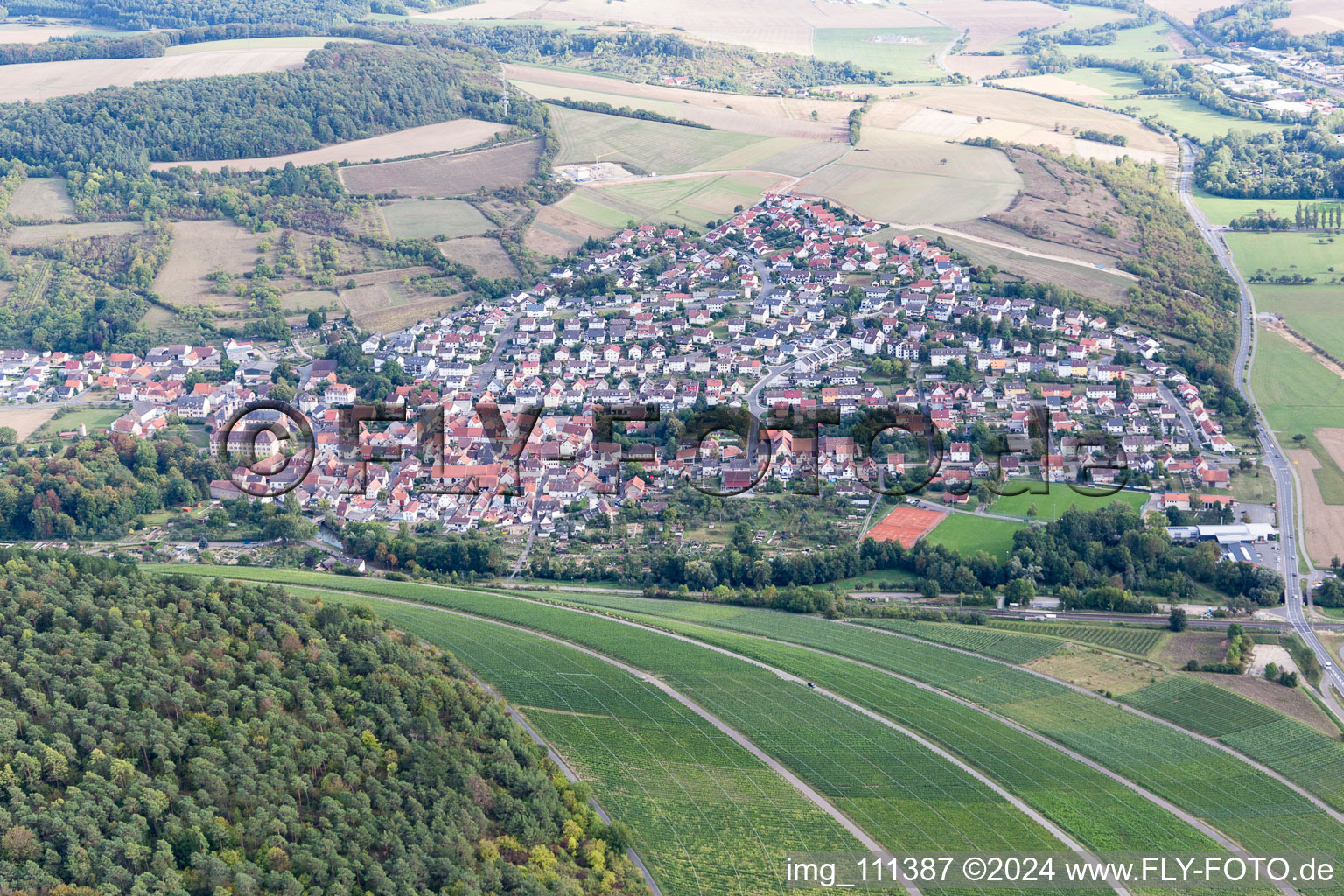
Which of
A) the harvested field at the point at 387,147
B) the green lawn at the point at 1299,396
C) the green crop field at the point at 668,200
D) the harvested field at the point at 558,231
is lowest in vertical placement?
the green lawn at the point at 1299,396

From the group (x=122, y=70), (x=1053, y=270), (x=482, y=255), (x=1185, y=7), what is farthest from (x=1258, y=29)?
(x=122, y=70)

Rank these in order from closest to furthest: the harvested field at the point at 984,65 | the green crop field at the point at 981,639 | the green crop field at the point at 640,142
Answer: the green crop field at the point at 981,639 → the green crop field at the point at 640,142 → the harvested field at the point at 984,65

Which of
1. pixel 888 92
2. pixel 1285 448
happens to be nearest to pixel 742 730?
pixel 1285 448

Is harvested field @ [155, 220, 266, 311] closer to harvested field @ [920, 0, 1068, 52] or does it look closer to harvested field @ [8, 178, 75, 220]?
harvested field @ [8, 178, 75, 220]

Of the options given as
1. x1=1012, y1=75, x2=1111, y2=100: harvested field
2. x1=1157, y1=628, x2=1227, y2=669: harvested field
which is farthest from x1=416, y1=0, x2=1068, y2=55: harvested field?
x1=1157, y1=628, x2=1227, y2=669: harvested field

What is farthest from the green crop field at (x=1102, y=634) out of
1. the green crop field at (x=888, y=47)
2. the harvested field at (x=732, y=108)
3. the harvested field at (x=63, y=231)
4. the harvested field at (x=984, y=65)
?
the harvested field at (x=984, y=65)

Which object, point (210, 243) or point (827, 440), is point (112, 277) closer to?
point (210, 243)

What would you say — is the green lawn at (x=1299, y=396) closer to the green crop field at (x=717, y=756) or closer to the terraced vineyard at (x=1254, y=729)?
the terraced vineyard at (x=1254, y=729)
